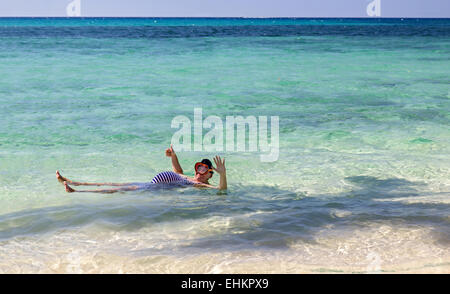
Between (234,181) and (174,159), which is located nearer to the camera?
(174,159)

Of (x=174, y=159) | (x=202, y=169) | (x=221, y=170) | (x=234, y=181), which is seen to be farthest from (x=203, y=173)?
(x=234, y=181)

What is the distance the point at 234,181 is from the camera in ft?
24.1

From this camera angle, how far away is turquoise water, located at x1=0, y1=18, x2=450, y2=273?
4.57m

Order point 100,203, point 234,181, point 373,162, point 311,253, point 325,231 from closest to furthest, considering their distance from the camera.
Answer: point 311,253
point 325,231
point 100,203
point 234,181
point 373,162

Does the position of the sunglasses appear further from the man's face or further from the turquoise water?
the turquoise water

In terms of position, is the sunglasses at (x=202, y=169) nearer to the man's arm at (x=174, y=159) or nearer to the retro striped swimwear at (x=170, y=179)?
the retro striped swimwear at (x=170, y=179)

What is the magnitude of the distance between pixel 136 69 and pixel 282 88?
7.27 meters

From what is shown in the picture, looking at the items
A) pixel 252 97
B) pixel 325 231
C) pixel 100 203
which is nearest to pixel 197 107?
pixel 252 97

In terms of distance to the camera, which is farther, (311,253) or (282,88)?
(282,88)

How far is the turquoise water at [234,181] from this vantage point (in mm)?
4570

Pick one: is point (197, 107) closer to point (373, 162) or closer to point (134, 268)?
point (373, 162)

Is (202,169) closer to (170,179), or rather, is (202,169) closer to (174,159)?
(170,179)

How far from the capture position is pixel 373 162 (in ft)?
26.9

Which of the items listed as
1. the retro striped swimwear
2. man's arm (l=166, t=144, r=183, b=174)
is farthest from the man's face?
man's arm (l=166, t=144, r=183, b=174)
